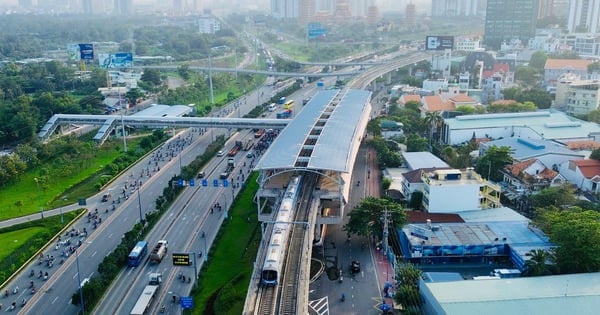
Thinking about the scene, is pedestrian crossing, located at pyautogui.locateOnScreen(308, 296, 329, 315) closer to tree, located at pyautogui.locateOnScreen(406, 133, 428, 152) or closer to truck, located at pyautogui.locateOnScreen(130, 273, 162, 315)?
truck, located at pyautogui.locateOnScreen(130, 273, 162, 315)

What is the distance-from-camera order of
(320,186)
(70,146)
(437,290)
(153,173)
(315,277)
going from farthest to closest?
(70,146), (153,173), (320,186), (315,277), (437,290)

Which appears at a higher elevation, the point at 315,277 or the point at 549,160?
the point at 549,160

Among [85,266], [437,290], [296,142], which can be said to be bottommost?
[85,266]

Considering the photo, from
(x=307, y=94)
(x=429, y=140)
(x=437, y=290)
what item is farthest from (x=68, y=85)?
(x=437, y=290)

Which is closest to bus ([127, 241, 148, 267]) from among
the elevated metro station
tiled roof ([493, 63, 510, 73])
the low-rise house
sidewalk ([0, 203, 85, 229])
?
the elevated metro station

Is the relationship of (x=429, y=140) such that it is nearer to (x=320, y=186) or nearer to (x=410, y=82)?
(x=320, y=186)

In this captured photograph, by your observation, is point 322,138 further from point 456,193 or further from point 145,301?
point 145,301

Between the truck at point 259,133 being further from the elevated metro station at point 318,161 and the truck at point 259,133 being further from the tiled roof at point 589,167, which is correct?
the tiled roof at point 589,167
